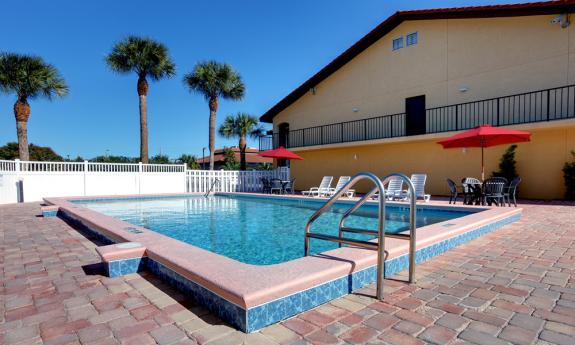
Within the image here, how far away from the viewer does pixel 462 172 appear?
43.2 feet

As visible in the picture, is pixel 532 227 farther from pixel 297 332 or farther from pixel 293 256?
pixel 297 332

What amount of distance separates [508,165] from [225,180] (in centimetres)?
1306

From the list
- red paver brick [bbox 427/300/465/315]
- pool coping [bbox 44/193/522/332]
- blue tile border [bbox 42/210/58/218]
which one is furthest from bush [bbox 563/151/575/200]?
blue tile border [bbox 42/210/58/218]

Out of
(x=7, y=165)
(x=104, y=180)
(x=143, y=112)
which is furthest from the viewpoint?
(x=143, y=112)

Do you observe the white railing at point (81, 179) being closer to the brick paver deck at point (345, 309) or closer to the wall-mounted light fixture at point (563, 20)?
the brick paver deck at point (345, 309)

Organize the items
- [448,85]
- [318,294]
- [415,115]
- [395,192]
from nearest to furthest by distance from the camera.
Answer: [318,294], [395,192], [448,85], [415,115]

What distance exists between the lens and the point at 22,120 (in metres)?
15.8

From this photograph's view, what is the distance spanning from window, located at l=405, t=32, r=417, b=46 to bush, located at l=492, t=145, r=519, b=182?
Answer: 686cm

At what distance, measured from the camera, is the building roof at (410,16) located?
36.2 feet

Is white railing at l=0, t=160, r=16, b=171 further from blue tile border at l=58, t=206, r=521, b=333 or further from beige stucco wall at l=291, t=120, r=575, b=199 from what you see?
beige stucco wall at l=291, t=120, r=575, b=199

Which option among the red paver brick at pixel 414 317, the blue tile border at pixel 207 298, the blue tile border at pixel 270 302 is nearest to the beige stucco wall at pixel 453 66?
the blue tile border at pixel 270 302

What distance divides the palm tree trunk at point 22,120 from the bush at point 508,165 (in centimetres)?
2168

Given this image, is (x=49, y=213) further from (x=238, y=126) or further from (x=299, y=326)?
(x=238, y=126)

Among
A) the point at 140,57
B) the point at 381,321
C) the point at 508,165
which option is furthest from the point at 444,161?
the point at 140,57
